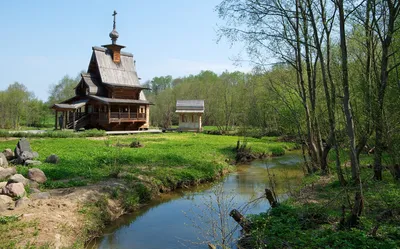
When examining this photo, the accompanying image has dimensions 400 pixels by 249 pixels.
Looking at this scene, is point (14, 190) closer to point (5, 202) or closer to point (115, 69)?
point (5, 202)

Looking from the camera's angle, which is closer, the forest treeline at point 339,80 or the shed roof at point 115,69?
the forest treeline at point 339,80

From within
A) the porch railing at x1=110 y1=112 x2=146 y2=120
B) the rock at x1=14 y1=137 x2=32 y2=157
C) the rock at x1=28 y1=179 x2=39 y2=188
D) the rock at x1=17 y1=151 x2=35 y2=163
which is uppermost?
the porch railing at x1=110 y1=112 x2=146 y2=120

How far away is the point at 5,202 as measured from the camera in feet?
25.8

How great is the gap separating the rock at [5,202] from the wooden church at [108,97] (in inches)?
919

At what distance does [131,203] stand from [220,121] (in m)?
34.1

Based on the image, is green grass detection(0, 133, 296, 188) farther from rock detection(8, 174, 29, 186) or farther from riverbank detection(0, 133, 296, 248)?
rock detection(8, 174, 29, 186)

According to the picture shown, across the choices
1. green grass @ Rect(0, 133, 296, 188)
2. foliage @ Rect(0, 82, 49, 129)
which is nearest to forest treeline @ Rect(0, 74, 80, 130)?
foliage @ Rect(0, 82, 49, 129)

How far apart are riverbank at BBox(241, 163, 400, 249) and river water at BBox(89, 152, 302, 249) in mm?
764

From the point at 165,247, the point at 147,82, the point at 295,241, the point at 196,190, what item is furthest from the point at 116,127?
the point at 147,82

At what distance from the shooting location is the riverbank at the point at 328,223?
556 centimetres

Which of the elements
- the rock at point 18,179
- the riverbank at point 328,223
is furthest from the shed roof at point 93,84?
the riverbank at point 328,223

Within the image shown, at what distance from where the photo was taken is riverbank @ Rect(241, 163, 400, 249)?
5.56 metres

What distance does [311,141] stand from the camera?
12.7 m

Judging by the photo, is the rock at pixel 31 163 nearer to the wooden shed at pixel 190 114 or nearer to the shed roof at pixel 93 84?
the shed roof at pixel 93 84
